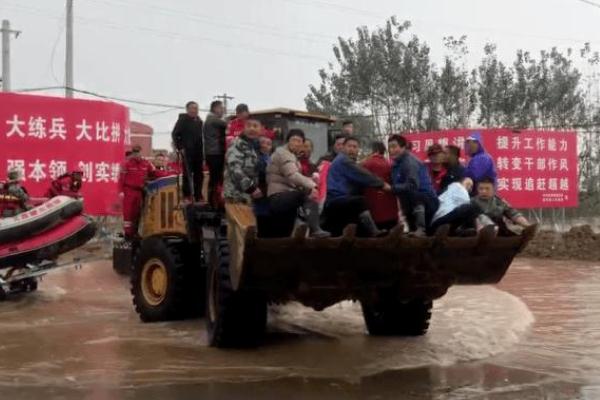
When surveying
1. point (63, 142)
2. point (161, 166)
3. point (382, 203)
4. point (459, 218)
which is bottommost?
point (459, 218)

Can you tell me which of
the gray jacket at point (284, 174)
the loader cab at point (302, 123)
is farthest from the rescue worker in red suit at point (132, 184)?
the gray jacket at point (284, 174)

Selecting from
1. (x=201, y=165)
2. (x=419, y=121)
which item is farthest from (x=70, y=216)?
(x=419, y=121)

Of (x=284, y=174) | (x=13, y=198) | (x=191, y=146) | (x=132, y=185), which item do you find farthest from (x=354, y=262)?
(x=13, y=198)

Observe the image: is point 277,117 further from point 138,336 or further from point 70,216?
point 70,216

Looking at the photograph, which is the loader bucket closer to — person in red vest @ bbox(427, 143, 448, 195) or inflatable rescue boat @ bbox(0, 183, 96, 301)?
person in red vest @ bbox(427, 143, 448, 195)

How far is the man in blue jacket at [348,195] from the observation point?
23.6 feet

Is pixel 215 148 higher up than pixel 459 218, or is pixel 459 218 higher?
pixel 215 148

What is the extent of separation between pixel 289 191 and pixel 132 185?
636 cm

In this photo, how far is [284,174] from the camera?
7449 millimetres

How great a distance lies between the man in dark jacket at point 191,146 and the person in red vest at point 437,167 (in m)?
2.85

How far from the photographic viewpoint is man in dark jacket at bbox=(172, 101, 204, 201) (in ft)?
31.9

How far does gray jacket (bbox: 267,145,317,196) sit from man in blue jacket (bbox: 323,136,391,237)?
0.67 feet

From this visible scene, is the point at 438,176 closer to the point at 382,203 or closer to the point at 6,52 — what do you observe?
the point at 382,203

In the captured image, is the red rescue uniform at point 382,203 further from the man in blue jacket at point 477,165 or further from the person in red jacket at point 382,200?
the man in blue jacket at point 477,165
